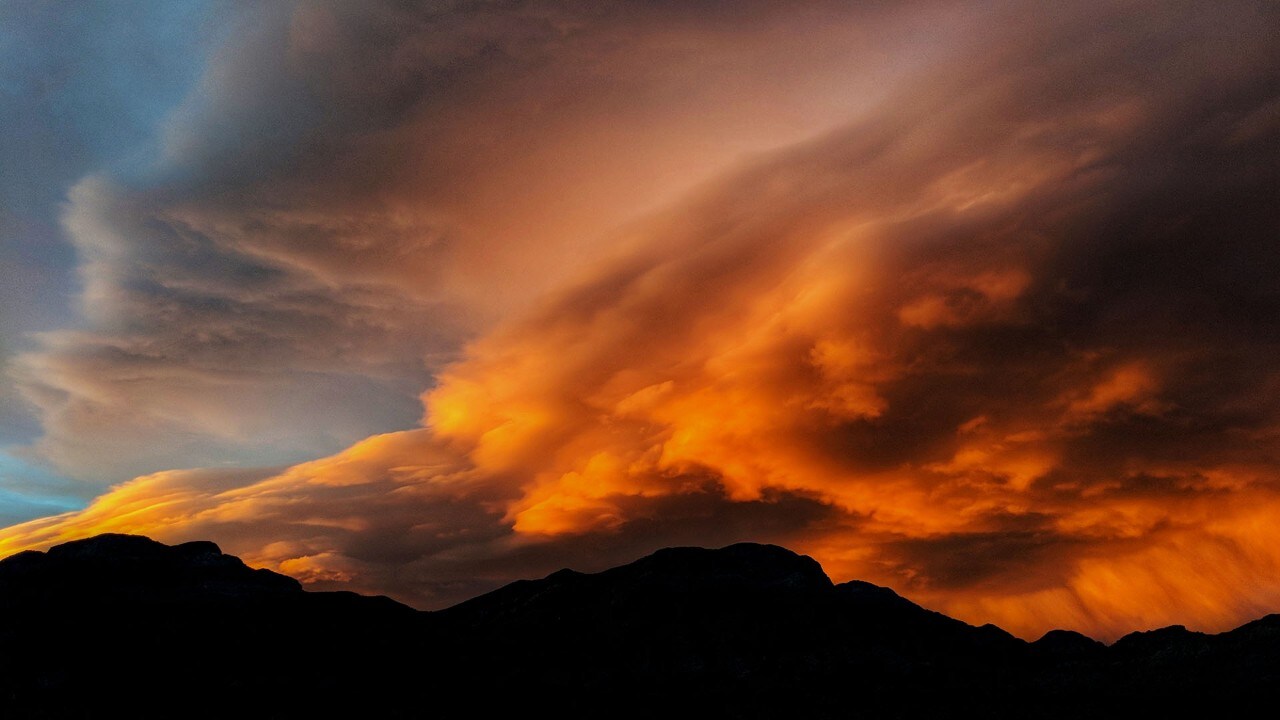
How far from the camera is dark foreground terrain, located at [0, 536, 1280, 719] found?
133 m

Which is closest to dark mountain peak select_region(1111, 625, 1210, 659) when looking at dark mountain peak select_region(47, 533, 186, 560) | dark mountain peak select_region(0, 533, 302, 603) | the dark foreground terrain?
the dark foreground terrain

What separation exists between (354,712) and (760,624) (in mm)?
83832

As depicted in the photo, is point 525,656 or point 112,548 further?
point 525,656

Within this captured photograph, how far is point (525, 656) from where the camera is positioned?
175m

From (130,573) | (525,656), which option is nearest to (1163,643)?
(525,656)

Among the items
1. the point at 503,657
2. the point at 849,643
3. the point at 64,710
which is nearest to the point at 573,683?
the point at 503,657

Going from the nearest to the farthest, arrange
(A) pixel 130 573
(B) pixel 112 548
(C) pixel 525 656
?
(A) pixel 130 573 → (B) pixel 112 548 → (C) pixel 525 656

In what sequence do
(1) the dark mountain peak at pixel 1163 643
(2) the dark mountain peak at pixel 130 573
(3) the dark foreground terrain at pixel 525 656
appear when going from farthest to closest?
1. (1) the dark mountain peak at pixel 1163 643
2. (2) the dark mountain peak at pixel 130 573
3. (3) the dark foreground terrain at pixel 525 656

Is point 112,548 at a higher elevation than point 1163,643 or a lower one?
higher

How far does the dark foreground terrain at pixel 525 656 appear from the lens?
13338 cm

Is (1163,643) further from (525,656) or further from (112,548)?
(112,548)

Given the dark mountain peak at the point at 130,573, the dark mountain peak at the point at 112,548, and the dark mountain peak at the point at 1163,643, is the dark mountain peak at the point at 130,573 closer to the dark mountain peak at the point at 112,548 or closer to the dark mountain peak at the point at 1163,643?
the dark mountain peak at the point at 112,548

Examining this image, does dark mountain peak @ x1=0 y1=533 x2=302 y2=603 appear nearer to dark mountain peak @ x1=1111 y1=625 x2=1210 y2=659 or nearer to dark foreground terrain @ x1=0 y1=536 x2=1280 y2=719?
dark foreground terrain @ x1=0 y1=536 x2=1280 y2=719

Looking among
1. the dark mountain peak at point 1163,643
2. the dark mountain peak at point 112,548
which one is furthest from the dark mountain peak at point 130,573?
the dark mountain peak at point 1163,643
